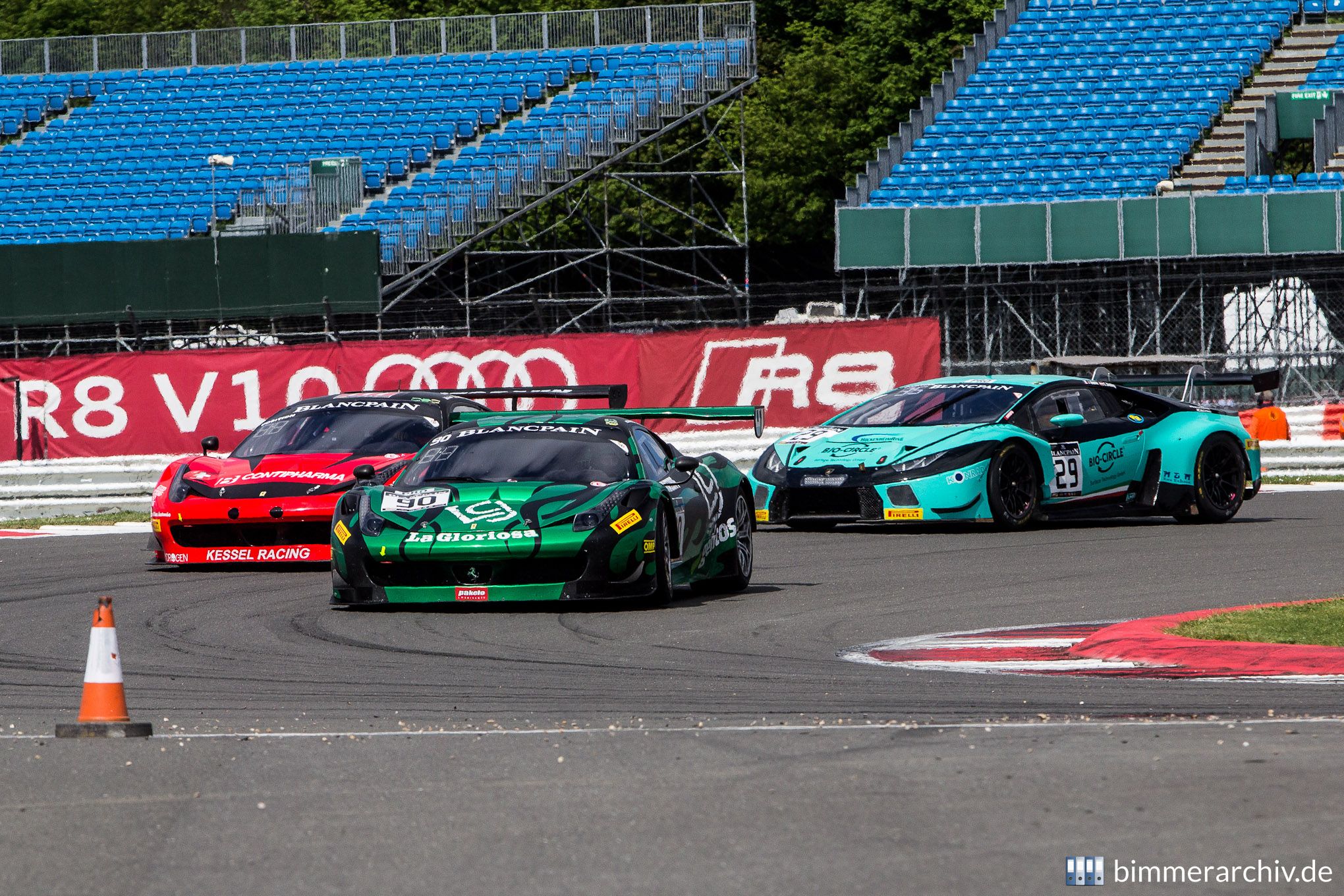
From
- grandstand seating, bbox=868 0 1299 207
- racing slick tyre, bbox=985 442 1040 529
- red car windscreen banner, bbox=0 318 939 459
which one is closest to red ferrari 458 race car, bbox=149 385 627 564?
racing slick tyre, bbox=985 442 1040 529

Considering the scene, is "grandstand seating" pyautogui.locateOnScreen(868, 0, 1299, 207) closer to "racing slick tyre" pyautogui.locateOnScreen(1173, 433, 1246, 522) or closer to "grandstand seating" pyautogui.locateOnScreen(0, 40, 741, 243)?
"grandstand seating" pyautogui.locateOnScreen(0, 40, 741, 243)

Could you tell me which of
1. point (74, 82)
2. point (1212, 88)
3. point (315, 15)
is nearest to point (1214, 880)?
point (1212, 88)

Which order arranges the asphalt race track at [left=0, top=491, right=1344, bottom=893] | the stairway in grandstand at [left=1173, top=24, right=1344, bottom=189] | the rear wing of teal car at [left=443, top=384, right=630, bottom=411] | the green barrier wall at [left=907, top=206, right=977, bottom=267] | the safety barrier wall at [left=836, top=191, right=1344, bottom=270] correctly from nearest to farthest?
the asphalt race track at [left=0, top=491, right=1344, bottom=893] < the rear wing of teal car at [left=443, top=384, right=630, bottom=411] < the safety barrier wall at [left=836, top=191, right=1344, bottom=270] < the green barrier wall at [left=907, top=206, right=977, bottom=267] < the stairway in grandstand at [left=1173, top=24, right=1344, bottom=189]

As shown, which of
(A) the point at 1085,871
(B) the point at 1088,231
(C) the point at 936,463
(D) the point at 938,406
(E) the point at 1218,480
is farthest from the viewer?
(B) the point at 1088,231

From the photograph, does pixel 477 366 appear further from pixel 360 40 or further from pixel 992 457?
pixel 360 40

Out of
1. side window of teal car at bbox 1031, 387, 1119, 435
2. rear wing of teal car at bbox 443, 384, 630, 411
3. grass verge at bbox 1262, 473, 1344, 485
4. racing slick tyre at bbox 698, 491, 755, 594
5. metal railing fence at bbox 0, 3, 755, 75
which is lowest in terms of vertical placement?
grass verge at bbox 1262, 473, 1344, 485

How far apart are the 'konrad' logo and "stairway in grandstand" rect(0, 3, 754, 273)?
104ft

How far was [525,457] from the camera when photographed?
12.0 meters

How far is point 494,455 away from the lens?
12.1m

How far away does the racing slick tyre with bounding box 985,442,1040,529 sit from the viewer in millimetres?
16016

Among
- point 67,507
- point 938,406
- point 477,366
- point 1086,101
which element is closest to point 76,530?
point 67,507

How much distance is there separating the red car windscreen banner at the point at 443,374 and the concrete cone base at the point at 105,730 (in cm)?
1658

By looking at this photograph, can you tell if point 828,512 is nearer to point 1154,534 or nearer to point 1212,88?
point 1154,534

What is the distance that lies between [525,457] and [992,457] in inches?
207
